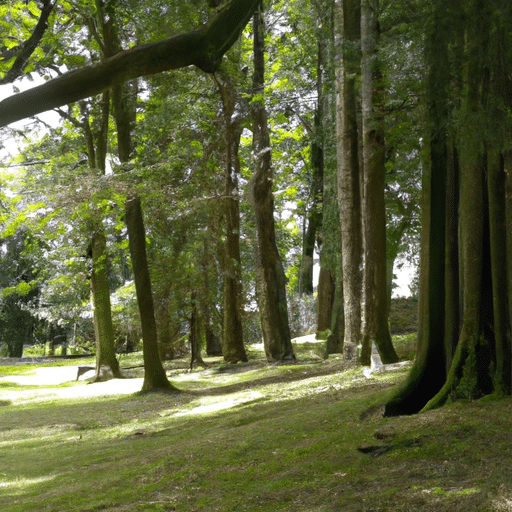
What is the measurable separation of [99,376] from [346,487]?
16.9 m

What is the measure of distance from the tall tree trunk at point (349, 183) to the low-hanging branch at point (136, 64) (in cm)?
981

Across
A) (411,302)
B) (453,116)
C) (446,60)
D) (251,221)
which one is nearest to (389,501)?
(453,116)

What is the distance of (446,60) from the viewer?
718 cm

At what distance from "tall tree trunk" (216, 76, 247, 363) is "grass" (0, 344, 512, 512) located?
9586 millimetres

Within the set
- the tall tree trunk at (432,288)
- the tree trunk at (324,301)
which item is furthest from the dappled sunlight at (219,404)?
the tree trunk at (324,301)

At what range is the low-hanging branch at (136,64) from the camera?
4.57 meters

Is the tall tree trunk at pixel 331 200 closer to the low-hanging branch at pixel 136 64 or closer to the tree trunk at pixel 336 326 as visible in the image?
the tree trunk at pixel 336 326

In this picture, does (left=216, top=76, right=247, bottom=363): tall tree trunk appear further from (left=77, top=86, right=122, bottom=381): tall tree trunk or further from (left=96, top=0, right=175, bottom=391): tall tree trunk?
(left=96, top=0, right=175, bottom=391): tall tree trunk

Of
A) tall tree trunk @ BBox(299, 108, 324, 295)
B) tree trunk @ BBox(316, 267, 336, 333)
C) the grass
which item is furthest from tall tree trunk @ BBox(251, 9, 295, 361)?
the grass

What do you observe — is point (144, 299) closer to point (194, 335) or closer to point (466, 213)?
point (194, 335)

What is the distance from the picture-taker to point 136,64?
193 inches

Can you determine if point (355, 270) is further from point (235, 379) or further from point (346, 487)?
point (346, 487)

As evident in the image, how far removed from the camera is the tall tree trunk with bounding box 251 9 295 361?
785 inches

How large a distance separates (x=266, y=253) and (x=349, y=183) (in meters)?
5.42
